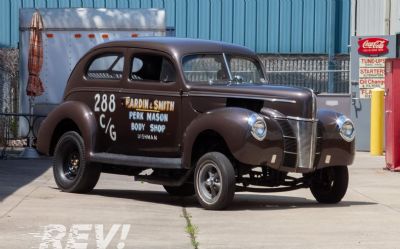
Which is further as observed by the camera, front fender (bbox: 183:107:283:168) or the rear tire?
the rear tire

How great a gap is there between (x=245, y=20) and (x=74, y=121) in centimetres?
1739

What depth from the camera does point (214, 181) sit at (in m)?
11.3

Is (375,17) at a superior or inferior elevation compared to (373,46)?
superior

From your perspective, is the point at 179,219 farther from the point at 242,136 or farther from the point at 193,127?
the point at 193,127

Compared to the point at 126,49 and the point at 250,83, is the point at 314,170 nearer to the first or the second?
the point at 250,83

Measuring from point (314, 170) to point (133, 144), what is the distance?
7.72ft

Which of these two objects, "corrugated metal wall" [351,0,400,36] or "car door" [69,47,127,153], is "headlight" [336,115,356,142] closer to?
"car door" [69,47,127,153]

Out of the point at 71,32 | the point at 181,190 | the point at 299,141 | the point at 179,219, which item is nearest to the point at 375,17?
the point at 71,32

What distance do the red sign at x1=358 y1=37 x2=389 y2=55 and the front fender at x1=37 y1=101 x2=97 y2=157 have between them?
1050cm

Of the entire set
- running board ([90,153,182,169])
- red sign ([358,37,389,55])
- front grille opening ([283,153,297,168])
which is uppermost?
red sign ([358,37,389,55])

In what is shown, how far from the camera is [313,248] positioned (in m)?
8.75

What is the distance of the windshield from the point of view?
12125mm

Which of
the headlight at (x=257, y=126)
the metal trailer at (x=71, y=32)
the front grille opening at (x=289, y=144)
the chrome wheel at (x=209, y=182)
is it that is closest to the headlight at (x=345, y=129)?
the front grille opening at (x=289, y=144)

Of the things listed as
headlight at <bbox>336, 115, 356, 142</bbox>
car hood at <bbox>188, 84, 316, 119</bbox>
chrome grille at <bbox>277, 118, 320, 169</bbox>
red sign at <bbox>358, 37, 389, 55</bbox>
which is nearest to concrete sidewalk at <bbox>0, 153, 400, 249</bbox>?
chrome grille at <bbox>277, 118, 320, 169</bbox>
